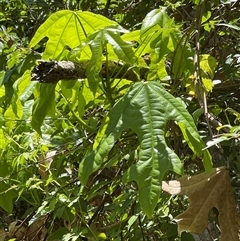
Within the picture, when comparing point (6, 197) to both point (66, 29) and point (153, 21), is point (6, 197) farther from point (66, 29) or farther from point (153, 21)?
point (153, 21)

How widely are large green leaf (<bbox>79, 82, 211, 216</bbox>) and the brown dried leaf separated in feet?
0.34

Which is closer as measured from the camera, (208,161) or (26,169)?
(208,161)

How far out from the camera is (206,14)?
1.50 meters

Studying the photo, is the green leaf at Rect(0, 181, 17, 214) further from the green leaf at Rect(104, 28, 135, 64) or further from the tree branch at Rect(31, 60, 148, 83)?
the green leaf at Rect(104, 28, 135, 64)

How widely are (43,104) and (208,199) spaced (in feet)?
1.15

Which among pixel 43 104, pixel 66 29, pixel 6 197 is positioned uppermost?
pixel 66 29

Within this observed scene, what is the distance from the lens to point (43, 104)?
105 cm

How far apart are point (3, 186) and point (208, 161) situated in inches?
29.4

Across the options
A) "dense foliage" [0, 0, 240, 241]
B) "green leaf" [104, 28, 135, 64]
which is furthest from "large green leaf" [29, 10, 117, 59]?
"green leaf" [104, 28, 135, 64]

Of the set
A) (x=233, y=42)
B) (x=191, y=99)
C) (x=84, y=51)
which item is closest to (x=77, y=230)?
(x=191, y=99)

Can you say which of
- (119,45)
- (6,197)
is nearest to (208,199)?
(119,45)

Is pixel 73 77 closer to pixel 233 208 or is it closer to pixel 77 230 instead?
pixel 233 208

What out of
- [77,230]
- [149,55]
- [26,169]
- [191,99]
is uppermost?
[149,55]

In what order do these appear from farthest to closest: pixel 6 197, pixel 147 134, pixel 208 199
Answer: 1. pixel 6 197
2. pixel 208 199
3. pixel 147 134
